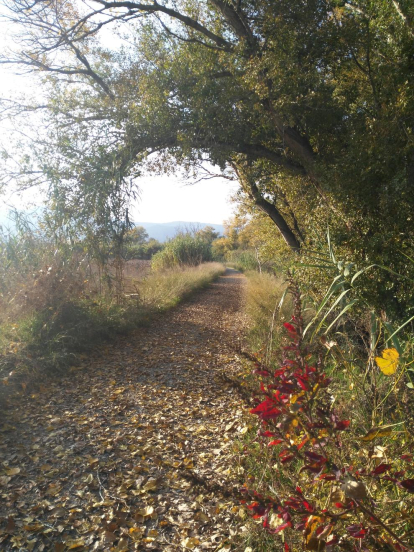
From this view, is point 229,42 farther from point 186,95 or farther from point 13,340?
point 13,340

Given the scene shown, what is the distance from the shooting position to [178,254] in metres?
20.1

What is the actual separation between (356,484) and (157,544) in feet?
5.59

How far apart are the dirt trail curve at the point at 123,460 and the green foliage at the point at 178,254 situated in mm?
12012

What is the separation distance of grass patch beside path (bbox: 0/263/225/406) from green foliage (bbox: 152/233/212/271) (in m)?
9.59

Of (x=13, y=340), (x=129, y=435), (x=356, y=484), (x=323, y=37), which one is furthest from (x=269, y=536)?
(x=323, y=37)

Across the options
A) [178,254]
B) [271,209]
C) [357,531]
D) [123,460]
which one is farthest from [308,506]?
[178,254]

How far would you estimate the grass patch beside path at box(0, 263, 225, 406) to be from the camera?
467 cm

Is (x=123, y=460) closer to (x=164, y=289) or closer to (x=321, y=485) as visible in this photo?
(x=321, y=485)

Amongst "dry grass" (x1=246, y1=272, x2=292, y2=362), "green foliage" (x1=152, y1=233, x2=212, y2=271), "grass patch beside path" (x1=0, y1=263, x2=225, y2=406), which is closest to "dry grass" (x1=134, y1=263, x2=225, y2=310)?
"grass patch beside path" (x1=0, y1=263, x2=225, y2=406)

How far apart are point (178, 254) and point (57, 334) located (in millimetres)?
14843

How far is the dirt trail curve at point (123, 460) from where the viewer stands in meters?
2.39

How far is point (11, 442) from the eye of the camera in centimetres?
343

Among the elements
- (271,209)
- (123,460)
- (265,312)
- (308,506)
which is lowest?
(123,460)

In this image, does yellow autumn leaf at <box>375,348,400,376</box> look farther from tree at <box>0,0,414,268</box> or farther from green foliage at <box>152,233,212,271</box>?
green foliage at <box>152,233,212,271</box>
